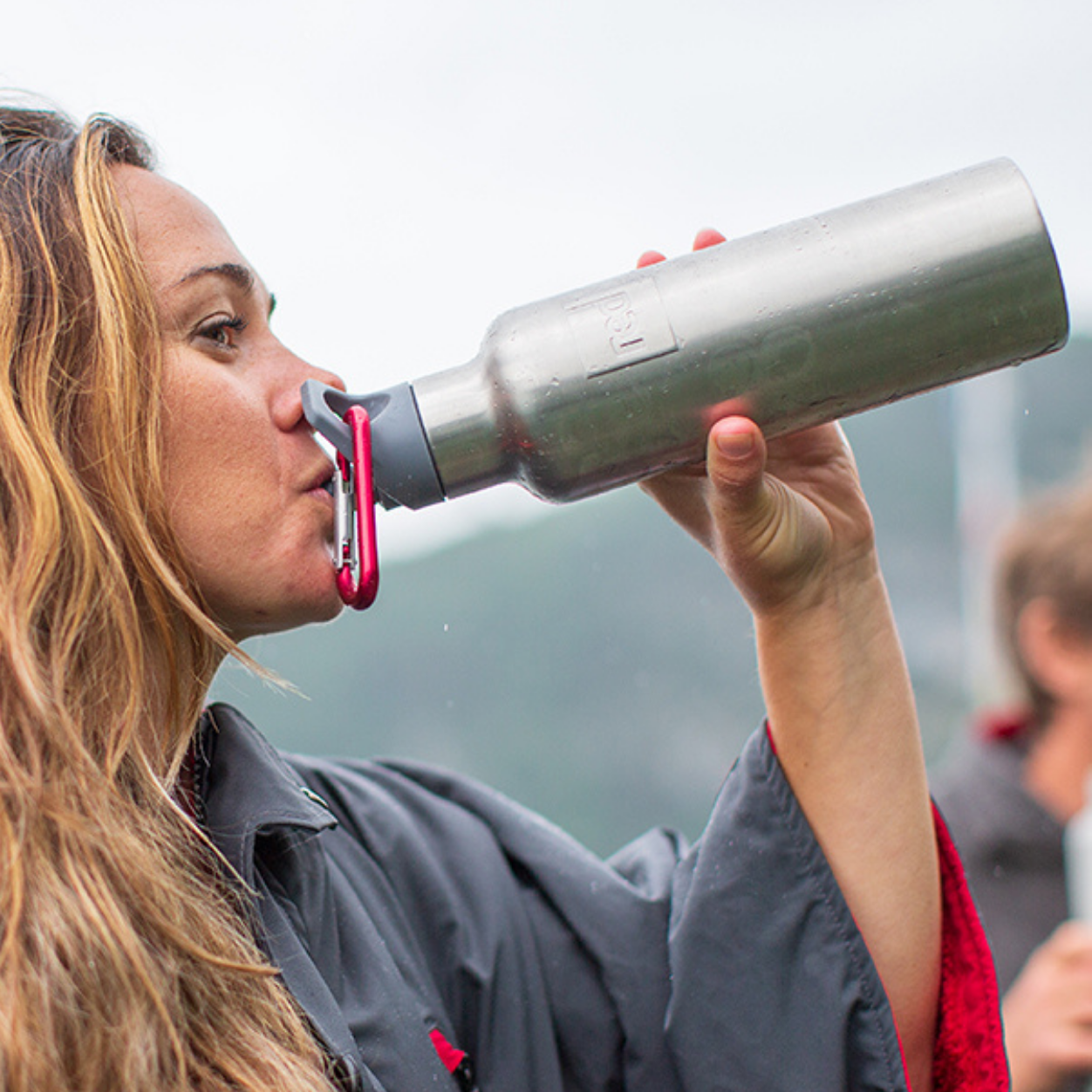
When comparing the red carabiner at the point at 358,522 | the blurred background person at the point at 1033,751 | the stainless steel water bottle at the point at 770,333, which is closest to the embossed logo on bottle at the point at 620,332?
the stainless steel water bottle at the point at 770,333

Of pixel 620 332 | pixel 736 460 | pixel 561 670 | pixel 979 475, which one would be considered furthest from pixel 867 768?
pixel 979 475

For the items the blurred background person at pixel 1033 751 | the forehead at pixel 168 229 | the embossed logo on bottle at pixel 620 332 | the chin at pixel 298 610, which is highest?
the forehead at pixel 168 229

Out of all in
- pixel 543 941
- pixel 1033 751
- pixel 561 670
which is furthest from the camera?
pixel 561 670

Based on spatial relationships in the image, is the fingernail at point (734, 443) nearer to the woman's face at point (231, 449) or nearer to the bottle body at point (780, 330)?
the bottle body at point (780, 330)

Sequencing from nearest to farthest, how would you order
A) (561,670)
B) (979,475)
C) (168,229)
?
(168,229) → (561,670) → (979,475)

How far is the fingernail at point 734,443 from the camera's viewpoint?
3.14ft

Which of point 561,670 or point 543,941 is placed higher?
point 561,670

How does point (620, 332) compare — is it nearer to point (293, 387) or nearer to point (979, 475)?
point (293, 387)

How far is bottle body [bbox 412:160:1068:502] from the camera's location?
96cm

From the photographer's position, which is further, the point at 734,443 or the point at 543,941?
the point at 543,941

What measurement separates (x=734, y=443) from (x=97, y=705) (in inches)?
20.9

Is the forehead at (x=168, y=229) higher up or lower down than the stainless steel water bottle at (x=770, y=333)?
higher up

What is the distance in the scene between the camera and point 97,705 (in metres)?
0.95

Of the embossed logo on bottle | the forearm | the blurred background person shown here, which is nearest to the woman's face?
the embossed logo on bottle
